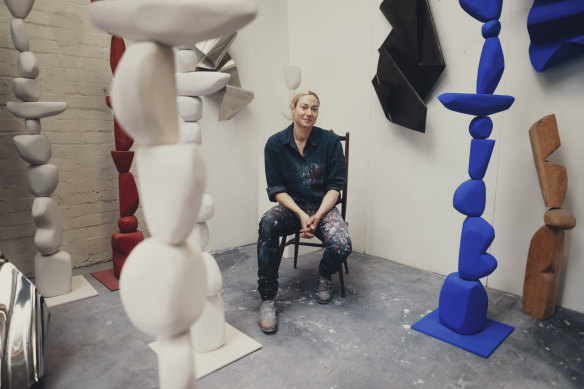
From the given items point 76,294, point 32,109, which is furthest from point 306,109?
point 76,294

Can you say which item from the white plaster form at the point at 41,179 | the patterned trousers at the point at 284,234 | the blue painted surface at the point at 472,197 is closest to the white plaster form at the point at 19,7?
the white plaster form at the point at 41,179

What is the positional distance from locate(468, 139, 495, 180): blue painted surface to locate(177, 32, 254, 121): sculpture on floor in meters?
1.84

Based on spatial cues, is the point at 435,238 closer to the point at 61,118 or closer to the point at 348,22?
the point at 348,22

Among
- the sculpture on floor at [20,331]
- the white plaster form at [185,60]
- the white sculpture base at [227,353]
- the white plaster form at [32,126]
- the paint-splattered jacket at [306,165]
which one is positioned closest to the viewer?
the sculpture on floor at [20,331]

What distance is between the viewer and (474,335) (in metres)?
1.85

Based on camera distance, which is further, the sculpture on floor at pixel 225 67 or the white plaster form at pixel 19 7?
the sculpture on floor at pixel 225 67

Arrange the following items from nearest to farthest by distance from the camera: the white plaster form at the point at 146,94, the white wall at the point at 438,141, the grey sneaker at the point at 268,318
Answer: the white plaster form at the point at 146,94 < the grey sneaker at the point at 268,318 < the white wall at the point at 438,141

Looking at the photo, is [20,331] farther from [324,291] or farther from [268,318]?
[324,291]

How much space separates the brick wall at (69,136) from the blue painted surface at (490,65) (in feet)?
8.09

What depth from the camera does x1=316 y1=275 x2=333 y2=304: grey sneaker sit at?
223 cm

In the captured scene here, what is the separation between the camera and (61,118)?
2.60 meters

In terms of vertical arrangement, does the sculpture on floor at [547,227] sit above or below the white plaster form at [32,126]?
below

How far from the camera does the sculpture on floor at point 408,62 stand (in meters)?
2.48

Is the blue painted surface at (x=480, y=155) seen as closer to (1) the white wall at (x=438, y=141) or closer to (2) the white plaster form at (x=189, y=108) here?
(1) the white wall at (x=438, y=141)
